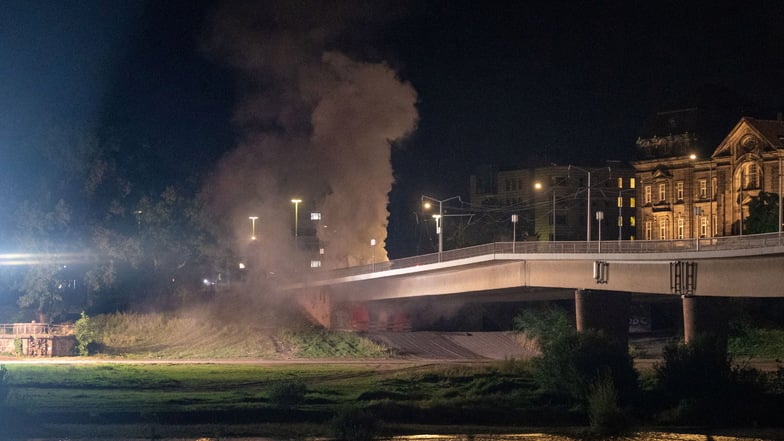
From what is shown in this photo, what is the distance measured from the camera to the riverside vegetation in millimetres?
61625

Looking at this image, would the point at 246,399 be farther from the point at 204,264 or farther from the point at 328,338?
the point at 204,264

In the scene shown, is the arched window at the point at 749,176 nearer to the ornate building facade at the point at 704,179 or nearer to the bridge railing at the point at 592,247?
the ornate building facade at the point at 704,179

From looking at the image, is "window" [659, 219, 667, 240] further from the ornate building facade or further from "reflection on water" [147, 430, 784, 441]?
"reflection on water" [147, 430, 784, 441]

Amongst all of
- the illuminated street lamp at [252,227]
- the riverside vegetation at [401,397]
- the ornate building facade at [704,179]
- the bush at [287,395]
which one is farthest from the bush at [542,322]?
the bush at [287,395]

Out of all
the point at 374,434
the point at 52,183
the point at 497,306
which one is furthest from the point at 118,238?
the point at 374,434

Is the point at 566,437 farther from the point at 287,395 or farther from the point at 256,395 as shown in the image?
the point at 256,395

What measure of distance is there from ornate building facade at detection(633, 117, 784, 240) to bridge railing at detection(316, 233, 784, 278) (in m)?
30.2

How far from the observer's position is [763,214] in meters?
113

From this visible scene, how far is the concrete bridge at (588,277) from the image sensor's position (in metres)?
73.2

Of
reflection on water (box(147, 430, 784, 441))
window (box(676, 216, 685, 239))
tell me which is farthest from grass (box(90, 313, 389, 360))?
window (box(676, 216, 685, 239))

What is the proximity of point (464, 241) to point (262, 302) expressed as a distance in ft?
124

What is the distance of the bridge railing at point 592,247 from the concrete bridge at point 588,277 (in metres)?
0.07

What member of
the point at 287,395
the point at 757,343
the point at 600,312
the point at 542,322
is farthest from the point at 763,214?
the point at 287,395

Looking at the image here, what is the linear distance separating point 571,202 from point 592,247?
3286 inches
